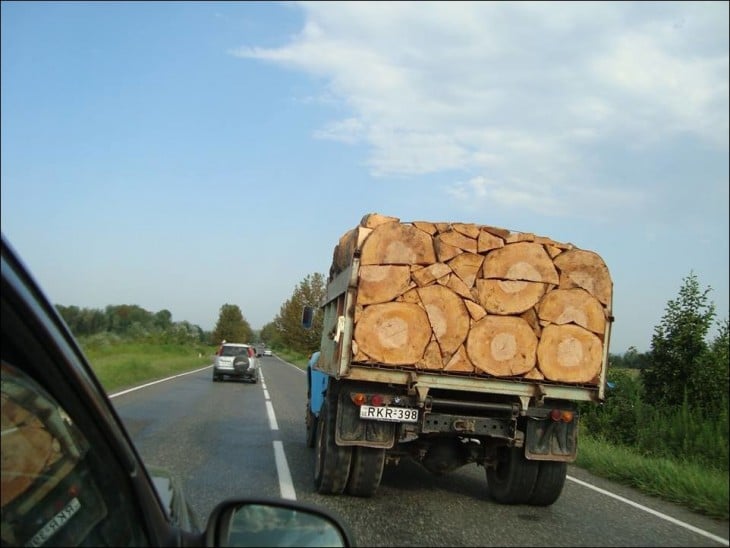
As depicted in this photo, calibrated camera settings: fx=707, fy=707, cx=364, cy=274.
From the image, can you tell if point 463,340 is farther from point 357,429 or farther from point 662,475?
point 662,475

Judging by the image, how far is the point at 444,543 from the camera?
5438mm

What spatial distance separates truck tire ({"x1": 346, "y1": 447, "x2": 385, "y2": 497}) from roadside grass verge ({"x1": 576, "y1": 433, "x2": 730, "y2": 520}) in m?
2.70

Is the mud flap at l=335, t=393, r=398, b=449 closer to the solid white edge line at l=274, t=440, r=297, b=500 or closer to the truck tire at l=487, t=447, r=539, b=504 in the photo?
the solid white edge line at l=274, t=440, r=297, b=500

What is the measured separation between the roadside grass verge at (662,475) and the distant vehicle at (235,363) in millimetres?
18233

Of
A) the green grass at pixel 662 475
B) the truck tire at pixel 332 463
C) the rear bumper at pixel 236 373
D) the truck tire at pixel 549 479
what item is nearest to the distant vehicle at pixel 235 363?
the rear bumper at pixel 236 373

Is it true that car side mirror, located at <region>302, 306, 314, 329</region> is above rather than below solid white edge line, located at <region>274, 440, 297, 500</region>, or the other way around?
above

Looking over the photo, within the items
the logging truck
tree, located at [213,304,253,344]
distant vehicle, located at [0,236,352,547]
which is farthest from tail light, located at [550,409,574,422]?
tree, located at [213,304,253,344]

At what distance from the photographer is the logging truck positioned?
21.7ft

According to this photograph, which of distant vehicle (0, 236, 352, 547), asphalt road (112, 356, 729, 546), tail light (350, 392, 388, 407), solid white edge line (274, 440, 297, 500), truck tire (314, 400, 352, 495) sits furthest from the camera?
solid white edge line (274, 440, 297, 500)

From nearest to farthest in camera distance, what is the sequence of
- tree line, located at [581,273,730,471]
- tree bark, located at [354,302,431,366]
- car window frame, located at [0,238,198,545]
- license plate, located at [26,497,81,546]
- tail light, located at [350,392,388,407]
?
1. car window frame, located at [0,238,198,545]
2. license plate, located at [26,497,81,546]
3. tree line, located at [581,273,730,471]
4. tree bark, located at [354,302,431,366]
5. tail light, located at [350,392,388,407]

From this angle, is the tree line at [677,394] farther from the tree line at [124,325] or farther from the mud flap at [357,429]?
the tree line at [124,325]

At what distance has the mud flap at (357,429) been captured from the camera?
6668 millimetres

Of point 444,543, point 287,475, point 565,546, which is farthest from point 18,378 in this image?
point 287,475

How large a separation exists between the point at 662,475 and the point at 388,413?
3201mm
